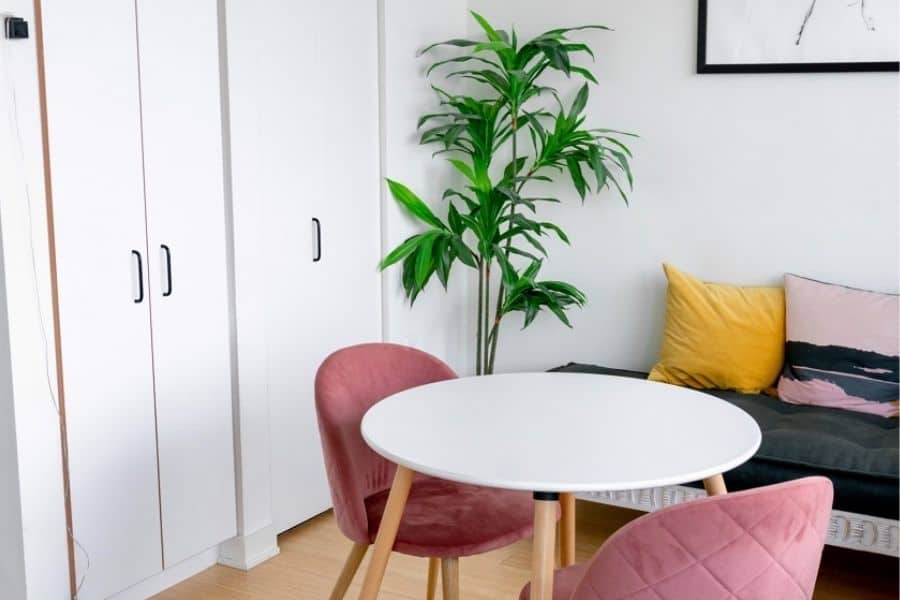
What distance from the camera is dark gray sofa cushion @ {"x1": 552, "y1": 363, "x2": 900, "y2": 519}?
2.78 meters

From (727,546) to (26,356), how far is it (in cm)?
171

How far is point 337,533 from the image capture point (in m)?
3.43

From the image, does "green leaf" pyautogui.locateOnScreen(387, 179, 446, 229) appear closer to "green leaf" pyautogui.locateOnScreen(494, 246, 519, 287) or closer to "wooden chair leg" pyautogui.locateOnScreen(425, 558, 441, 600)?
"green leaf" pyautogui.locateOnScreen(494, 246, 519, 287)

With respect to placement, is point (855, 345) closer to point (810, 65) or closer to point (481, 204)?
point (810, 65)

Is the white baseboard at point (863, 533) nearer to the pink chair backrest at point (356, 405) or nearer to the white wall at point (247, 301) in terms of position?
the pink chair backrest at point (356, 405)

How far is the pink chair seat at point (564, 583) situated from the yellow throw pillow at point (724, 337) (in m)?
1.64

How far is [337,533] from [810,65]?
2262mm

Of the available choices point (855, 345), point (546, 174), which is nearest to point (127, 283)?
point (546, 174)

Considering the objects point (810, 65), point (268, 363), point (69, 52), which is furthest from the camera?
point (810, 65)

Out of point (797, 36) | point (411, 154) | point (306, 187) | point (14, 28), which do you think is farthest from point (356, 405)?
point (797, 36)

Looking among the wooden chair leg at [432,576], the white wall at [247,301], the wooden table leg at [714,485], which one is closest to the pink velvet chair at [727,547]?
the wooden table leg at [714,485]

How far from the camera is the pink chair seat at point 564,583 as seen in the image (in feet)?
6.25

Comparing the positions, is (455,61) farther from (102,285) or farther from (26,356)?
(26,356)

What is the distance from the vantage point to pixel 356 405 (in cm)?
249
